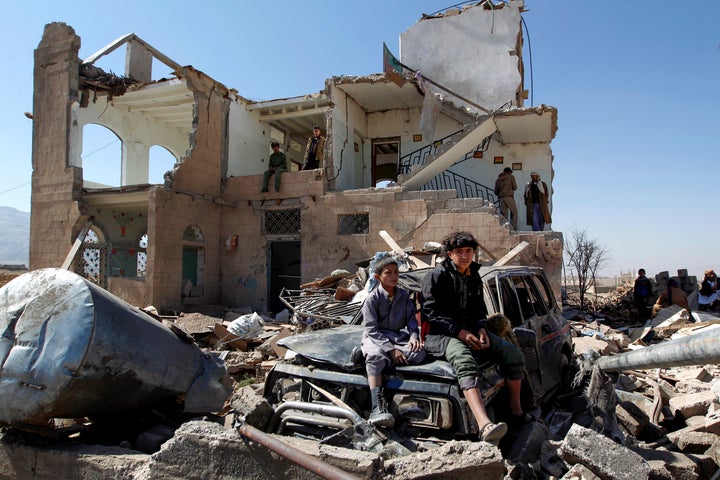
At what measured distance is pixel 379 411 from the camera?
3219 millimetres

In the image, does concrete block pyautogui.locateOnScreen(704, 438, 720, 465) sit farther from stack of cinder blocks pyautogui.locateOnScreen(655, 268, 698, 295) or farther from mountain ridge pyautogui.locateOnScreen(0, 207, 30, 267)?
mountain ridge pyautogui.locateOnScreen(0, 207, 30, 267)

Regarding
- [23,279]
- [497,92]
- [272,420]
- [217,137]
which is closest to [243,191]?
[217,137]

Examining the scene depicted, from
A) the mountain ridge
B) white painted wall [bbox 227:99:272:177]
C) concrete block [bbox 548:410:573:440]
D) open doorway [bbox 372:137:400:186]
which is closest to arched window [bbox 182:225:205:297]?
white painted wall [bbox 227:99:272:177]

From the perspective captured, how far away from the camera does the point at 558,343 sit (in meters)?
5.66

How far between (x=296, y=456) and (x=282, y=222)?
11.4 metres

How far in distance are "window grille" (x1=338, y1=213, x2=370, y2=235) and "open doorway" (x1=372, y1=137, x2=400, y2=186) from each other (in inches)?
157

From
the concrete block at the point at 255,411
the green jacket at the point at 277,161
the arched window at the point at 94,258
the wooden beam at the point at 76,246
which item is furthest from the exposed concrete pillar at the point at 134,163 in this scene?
the concrete block at the point at 255,411

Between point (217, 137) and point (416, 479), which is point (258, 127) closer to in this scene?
point (217, 137)

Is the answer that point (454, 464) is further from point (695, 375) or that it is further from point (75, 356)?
point (695, 375)

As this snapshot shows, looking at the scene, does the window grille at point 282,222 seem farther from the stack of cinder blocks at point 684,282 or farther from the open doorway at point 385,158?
the stack of cinder blocks at point 684,282

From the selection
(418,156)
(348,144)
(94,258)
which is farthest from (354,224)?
(94,258)

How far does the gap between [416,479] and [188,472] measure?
150 centimetres

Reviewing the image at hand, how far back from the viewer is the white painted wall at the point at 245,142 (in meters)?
14.9

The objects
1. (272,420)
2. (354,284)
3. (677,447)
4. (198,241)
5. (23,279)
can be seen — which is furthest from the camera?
(198,241)
